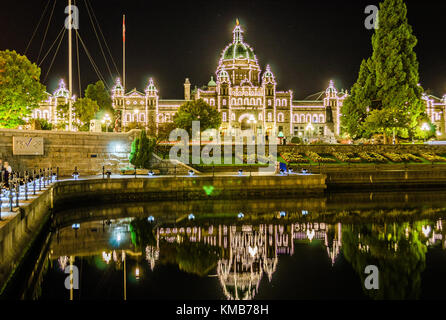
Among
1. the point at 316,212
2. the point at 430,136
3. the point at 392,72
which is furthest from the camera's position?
the point at 430,136

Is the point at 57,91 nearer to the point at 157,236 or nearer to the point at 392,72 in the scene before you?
the point at 392,72

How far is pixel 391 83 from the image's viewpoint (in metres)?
41.2

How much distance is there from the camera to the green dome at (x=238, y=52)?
115 meters

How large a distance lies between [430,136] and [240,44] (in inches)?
2625

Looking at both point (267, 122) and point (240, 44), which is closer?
point (267, 122)

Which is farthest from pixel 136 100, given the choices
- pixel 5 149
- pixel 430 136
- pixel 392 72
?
pixel 5 149

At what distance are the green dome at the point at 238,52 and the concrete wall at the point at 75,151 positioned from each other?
90.8 m

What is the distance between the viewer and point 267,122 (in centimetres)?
10144

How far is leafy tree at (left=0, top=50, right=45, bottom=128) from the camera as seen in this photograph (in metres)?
36.7

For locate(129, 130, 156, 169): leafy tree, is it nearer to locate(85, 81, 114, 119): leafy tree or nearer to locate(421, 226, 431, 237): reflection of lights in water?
locate(421, 226, 431, 237): reflection of lights in water

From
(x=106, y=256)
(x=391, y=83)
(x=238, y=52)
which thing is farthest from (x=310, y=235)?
(x=238, y=52)

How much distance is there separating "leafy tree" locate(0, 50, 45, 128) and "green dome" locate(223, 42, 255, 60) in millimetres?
80712
